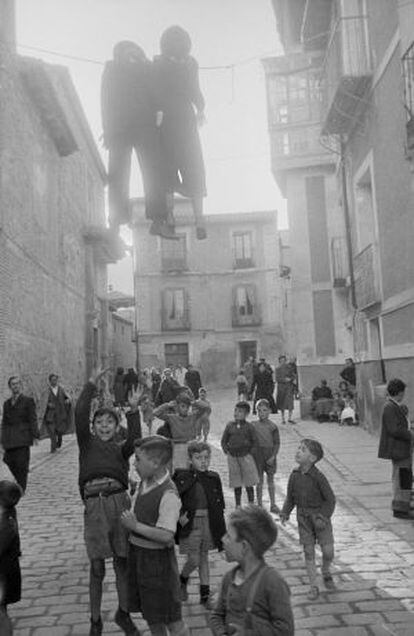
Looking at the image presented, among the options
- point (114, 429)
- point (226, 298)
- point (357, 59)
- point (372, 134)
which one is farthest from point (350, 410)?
point (226, 298)

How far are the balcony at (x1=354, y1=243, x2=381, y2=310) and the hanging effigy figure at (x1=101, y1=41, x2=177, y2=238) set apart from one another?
1027 centimetres

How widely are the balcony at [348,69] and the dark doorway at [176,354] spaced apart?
74.7 ft

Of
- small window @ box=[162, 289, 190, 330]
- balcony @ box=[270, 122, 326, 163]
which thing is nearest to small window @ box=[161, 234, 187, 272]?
balcony @ box=[270, 122, 326, 163]

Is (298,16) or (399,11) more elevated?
(298,16)

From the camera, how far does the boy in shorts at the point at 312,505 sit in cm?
539

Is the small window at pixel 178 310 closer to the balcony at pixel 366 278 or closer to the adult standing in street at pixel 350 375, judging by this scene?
the adult standing in street at pixel 350 375

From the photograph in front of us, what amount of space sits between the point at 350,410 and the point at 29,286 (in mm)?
8601

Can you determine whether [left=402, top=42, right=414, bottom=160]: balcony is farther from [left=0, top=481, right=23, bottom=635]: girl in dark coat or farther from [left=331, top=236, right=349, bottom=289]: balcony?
[left=331, top=236, right=349, bottom=289]: balcony

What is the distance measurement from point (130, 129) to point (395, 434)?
5.47 m

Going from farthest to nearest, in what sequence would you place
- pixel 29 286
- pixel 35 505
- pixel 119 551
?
pixel 29 286 → pixel 35 505 → pixel 119 551

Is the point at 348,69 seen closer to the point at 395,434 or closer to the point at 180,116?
the point at 395,434

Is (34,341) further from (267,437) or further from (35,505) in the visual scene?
(267,437)

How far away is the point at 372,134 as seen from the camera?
42.7ft

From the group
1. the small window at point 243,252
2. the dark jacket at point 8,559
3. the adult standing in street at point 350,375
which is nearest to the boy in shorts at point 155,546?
the dark jacket at point 8,559
